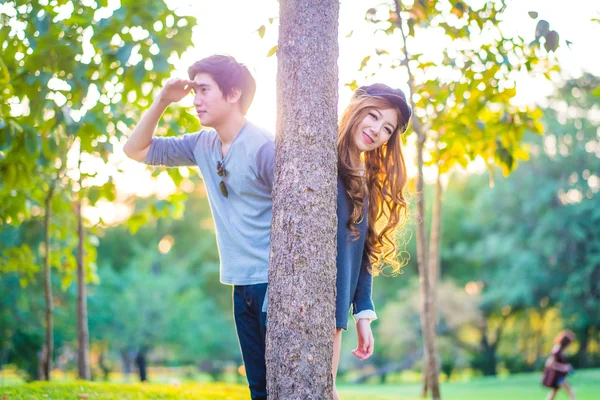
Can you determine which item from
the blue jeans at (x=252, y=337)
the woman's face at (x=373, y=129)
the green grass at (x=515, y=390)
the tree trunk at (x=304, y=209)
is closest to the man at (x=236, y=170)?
the blue jeans at (x=252, y=337)

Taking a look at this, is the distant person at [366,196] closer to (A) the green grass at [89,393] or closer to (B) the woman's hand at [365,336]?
(B) the woman's hand at [365,336]

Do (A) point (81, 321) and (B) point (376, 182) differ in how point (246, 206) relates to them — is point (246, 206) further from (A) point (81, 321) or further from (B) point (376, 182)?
(A) point (81, 321)

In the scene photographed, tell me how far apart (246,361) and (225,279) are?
37 cm

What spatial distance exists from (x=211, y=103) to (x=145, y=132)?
323 mm

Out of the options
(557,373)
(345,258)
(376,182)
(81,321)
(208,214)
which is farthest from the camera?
(208,214)

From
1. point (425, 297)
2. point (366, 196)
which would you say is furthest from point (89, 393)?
point (425, 297)

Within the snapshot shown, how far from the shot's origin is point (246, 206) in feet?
9.27

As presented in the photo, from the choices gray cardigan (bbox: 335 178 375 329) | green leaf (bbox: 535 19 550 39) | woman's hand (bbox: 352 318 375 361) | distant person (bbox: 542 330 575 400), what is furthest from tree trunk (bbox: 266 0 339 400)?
distant person (bbox: 542 330 575 400)

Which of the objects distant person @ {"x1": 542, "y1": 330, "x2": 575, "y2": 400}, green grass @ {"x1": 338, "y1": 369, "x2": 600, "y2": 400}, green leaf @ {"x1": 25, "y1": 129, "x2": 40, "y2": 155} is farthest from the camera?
green grass @ {"x1": 338, "y1": 369, "x2": 600, "y2": 400}

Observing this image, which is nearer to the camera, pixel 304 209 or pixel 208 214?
pixel 304 209

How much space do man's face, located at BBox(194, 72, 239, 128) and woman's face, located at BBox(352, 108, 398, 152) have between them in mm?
567

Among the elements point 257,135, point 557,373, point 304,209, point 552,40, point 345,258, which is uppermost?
point 552,40

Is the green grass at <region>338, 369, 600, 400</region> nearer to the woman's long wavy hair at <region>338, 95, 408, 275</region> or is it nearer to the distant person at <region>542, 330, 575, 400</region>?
the distant person at <region>542, 330, 575, 400</region>

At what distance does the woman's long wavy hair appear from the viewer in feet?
9.20
